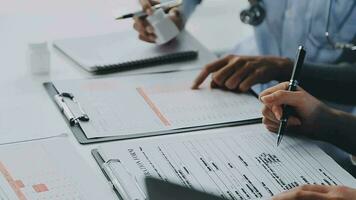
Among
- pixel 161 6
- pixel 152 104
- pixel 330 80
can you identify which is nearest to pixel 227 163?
pixel 152 104

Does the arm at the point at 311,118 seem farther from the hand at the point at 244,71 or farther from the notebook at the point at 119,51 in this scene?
the notebook at the point at 119,51

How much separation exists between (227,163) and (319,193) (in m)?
0.18

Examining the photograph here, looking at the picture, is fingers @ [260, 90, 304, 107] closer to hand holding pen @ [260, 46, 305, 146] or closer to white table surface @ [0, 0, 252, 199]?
hand holding pen @ [260, 46, 305, 146]

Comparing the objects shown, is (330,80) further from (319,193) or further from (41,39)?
(41,39)

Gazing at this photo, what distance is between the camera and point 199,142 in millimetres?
1173

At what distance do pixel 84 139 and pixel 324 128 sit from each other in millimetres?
459

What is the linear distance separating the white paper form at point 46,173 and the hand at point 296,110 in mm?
365

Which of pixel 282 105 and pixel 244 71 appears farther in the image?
pixel 244 71

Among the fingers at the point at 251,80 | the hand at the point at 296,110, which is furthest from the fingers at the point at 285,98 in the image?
the fingers at the point at 251,80

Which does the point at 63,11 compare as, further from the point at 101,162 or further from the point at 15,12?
the point at 101,162

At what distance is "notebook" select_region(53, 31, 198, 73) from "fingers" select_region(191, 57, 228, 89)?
0.50ft

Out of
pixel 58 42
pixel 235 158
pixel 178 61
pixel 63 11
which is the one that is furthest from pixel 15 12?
pixel 235 158

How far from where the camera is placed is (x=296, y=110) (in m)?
1.22

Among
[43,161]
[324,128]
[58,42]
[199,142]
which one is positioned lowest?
[324,128]
